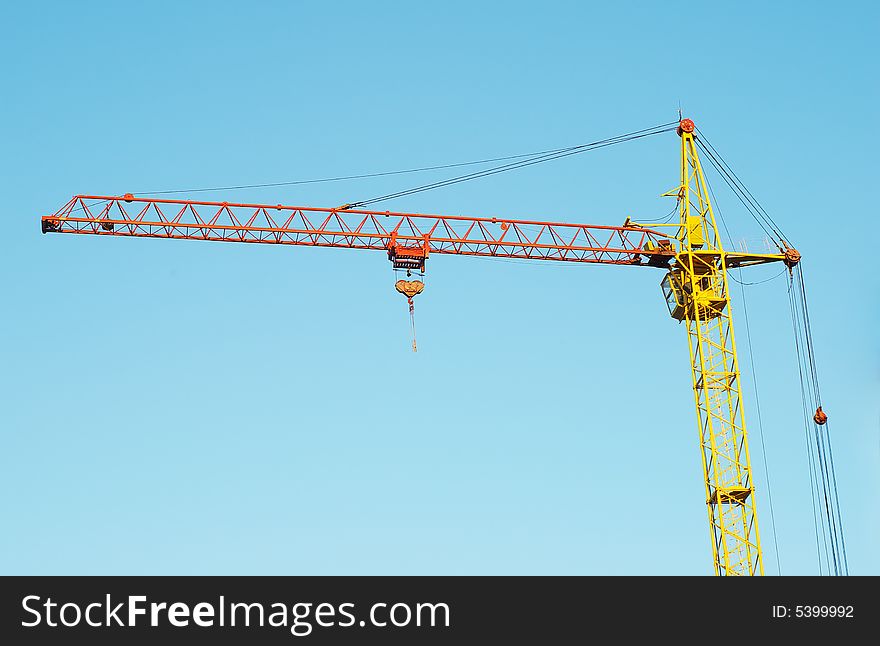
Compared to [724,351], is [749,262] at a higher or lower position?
higher

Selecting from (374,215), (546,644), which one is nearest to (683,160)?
(374,215)

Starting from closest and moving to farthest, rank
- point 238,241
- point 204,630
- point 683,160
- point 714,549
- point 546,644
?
point 204,630 < point 546,644 < point 714,549 < point 238,241 < point 683,160

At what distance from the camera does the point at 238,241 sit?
95.2m

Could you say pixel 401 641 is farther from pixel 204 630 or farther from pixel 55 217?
pixel 55 217

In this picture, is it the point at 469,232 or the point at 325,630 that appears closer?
the point at 325,630

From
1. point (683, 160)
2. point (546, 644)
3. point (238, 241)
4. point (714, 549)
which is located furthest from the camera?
point (683, 160)

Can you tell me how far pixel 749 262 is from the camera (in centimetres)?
9744

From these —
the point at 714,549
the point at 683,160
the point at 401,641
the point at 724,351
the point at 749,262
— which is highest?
the point at 683,160

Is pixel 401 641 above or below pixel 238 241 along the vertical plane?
below

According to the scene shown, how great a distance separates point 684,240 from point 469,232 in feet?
51.4

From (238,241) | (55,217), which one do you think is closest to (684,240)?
(238,241)

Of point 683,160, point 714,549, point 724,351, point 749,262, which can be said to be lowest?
point 714,549

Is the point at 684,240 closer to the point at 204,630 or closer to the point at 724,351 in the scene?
the point at 724,351

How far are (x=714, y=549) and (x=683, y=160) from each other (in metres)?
30.2
